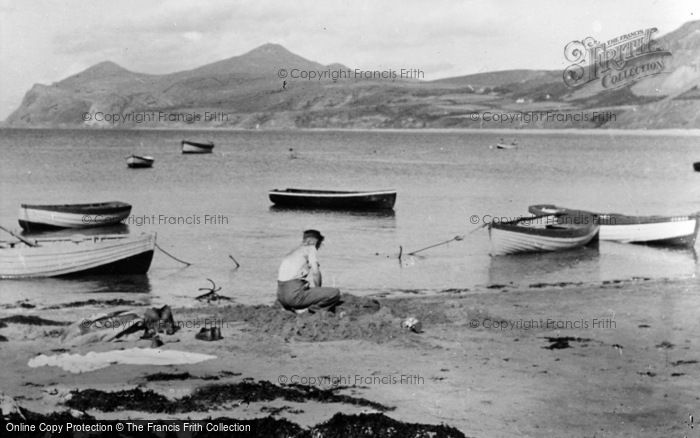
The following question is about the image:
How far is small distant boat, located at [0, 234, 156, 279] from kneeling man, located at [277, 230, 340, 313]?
31.7 ft

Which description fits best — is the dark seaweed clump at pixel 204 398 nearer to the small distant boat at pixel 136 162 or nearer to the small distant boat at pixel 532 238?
the small distant boat at pixel 532 238

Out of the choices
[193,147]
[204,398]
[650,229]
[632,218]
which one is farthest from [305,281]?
[193,147]

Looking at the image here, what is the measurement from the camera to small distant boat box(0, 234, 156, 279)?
21438mm

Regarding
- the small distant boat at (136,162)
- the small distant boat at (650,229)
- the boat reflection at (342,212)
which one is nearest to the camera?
the small distant boat at (650,229)

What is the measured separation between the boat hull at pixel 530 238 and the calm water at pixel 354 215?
49 centimetres

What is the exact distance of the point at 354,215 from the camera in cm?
4084

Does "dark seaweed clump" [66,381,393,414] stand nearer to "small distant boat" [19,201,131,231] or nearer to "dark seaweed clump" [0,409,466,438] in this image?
"dark seaweed clump" [0,409,466,438]

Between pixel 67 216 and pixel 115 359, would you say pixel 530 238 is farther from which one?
pixel 67 216

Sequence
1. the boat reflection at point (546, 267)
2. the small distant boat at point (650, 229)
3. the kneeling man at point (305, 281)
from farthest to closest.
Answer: the small distant boat at point (650, 229) < the boat reflection at point (546, 267) < the kneeling man at point (305, 281)

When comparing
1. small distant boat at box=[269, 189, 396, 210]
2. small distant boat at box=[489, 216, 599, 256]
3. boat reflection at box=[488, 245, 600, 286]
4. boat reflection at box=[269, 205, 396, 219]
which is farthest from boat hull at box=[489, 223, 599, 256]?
small distant boat at box=[269, 189, 396, 210]

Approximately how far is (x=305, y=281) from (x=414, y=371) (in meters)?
3.17

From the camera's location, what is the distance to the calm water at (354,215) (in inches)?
903

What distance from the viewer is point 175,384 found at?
10.9 metres

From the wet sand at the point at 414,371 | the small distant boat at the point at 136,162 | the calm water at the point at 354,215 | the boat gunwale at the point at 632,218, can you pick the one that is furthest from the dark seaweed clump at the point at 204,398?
A: the small distant boat at the point at 136,162
